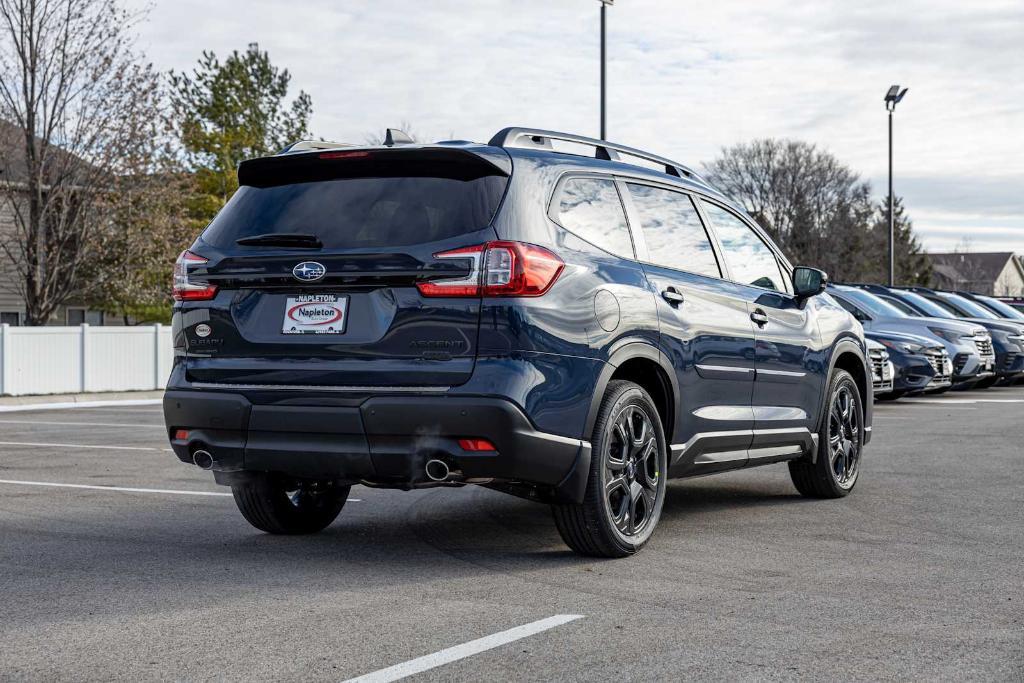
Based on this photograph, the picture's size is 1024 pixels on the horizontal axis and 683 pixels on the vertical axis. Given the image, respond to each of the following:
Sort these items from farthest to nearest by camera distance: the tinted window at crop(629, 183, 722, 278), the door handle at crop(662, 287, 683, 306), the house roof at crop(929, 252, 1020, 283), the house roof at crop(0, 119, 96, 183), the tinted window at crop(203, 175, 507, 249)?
the house roof at crop(929, 252, 1020, 283) → the house roof at crop(0, 119, 96, 183) → the tinted window at crop(629, 183, 722, 278) → the door handle at crop(662, 287, 683, 306) → the tinted window at crop(203, 175, 507, 249)

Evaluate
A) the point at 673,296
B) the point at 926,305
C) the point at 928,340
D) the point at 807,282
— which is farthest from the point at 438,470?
the point at 926,305

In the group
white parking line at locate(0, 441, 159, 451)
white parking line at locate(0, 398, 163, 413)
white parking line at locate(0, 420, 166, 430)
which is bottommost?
white parking line at locate(0, 398, 163, 413)

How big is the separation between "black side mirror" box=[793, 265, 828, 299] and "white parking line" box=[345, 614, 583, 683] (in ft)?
12.7

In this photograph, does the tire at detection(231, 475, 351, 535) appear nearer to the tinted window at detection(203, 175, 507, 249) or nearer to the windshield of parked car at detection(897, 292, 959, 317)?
the tinted window at detection(203, 175, 507, 249)

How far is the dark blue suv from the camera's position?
19.1ft

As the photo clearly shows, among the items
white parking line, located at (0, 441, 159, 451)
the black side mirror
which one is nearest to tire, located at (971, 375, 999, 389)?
white parking line, located at (0, 441, 159, 451)

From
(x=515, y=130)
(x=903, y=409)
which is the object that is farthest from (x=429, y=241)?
(x=903, y=409)

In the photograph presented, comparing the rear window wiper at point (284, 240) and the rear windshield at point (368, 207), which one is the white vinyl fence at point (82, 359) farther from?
the rear window wiper at point (284, 240)

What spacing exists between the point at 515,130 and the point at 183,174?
107 ft

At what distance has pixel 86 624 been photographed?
5.00 meters

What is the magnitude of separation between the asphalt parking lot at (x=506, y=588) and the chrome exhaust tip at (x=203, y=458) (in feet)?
1.53

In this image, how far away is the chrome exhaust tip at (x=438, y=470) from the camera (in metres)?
5.80

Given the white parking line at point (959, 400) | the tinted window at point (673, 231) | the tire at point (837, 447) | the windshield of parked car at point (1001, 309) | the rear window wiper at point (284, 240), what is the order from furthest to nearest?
the windshield of parked car at point (1001, 309)
the white parking line at point (959, 400)
the tire at point (837, 447)
the tinted window at point (673, 231)
the rear window wiper at point (284, 240)

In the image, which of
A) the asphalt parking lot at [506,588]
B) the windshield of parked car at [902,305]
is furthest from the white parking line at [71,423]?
the windshield of parked car at [902,305]
